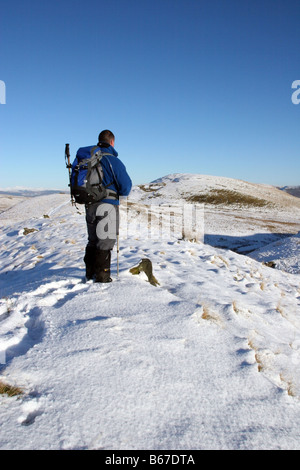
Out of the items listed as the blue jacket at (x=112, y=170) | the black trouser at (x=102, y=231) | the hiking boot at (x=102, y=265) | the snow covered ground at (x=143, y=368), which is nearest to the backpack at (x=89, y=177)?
the blue jacket at (x=112, y=170)

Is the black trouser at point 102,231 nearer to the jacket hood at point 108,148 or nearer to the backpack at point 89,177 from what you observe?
the backpack at point 89,177

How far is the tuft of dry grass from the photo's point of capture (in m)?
2.80

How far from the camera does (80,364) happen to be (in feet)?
10.8

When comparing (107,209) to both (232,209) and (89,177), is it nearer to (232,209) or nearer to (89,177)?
(89,177)

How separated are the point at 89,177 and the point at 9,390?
409 cm

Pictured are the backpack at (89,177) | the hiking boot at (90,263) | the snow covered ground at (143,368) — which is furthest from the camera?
the hiking boot at (90,263)

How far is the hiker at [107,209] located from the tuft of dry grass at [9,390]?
11.0ft

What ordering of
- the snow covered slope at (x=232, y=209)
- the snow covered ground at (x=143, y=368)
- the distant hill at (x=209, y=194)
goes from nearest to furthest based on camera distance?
the snow covered ground at (x=143, y=368) < the snow covered slope at (x=232, y=209) < the distant hill at (x=209, y=194)

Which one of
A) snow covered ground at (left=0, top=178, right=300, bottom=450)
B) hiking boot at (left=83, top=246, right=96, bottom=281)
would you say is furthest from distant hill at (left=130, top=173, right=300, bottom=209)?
snow covered ground at (left=0, top=178, right=300, bottom=450)

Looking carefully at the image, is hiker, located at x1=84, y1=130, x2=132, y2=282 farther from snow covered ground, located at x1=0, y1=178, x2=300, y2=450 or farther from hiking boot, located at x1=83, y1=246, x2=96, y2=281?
snow covered ground, located at x1=0, y1=178, x2=300, y2=450

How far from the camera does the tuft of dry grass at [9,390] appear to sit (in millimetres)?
2805

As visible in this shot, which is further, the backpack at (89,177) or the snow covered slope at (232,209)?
the snow covered slope at (232,209)

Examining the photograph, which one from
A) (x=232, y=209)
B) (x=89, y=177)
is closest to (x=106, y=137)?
(x=89, y=177)

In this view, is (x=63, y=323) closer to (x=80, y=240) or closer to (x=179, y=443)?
(x=179, y=443)
